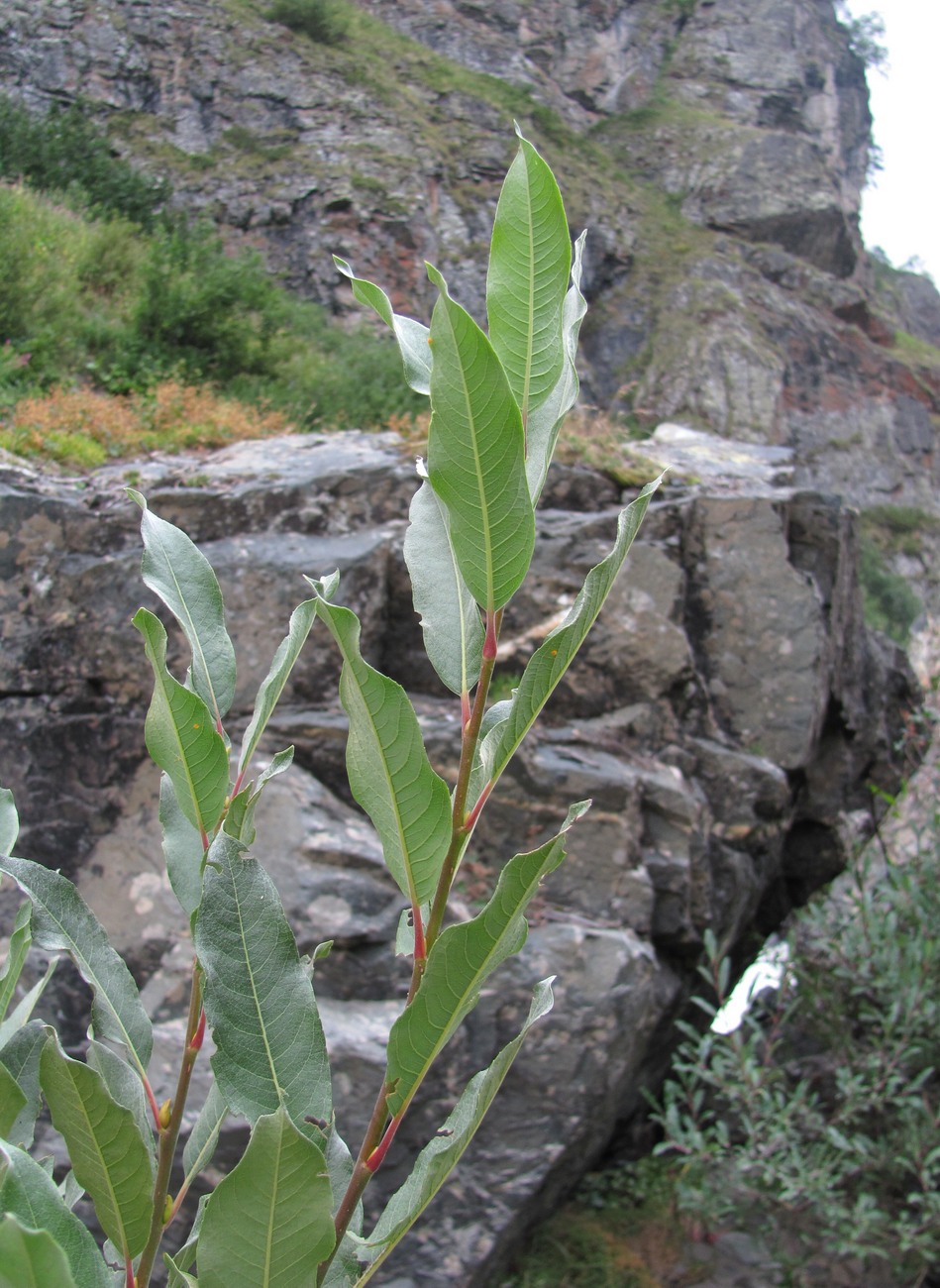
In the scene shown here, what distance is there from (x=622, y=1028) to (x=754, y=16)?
3455 centimetres

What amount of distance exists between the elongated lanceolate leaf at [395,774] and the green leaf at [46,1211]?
302 millimetres

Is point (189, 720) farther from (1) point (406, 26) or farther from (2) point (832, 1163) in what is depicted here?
(1) point (406, 26)

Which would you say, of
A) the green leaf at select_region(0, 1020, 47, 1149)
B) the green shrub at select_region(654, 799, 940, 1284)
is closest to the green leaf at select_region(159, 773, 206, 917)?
the green leaf at select_region(0, 1020, 47, 1149)

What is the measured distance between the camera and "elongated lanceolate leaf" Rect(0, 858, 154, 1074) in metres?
0.85

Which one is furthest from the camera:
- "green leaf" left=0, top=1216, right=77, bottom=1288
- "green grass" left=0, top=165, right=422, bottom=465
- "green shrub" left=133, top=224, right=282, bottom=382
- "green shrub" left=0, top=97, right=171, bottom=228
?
"green shrub" left=0, top=97, right=171, bottom=228

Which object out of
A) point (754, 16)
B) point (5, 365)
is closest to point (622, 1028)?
point (5, 365)

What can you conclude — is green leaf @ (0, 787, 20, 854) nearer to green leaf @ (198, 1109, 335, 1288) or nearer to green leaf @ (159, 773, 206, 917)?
green leaf @ (159, 773, 206, 917)

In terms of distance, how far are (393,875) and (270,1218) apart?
23 cm

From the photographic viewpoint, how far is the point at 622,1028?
4.06 metres

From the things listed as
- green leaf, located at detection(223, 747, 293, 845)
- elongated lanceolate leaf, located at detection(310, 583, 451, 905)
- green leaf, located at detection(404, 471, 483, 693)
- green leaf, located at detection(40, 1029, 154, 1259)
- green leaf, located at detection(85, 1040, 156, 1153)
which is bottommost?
green leaf, located at detection(85, 1040, 156, 1153)

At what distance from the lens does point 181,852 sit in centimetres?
93

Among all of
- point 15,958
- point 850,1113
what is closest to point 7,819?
point 15,958

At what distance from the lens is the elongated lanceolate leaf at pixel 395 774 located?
27.8 inches

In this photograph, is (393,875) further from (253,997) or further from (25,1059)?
(25,1059)
